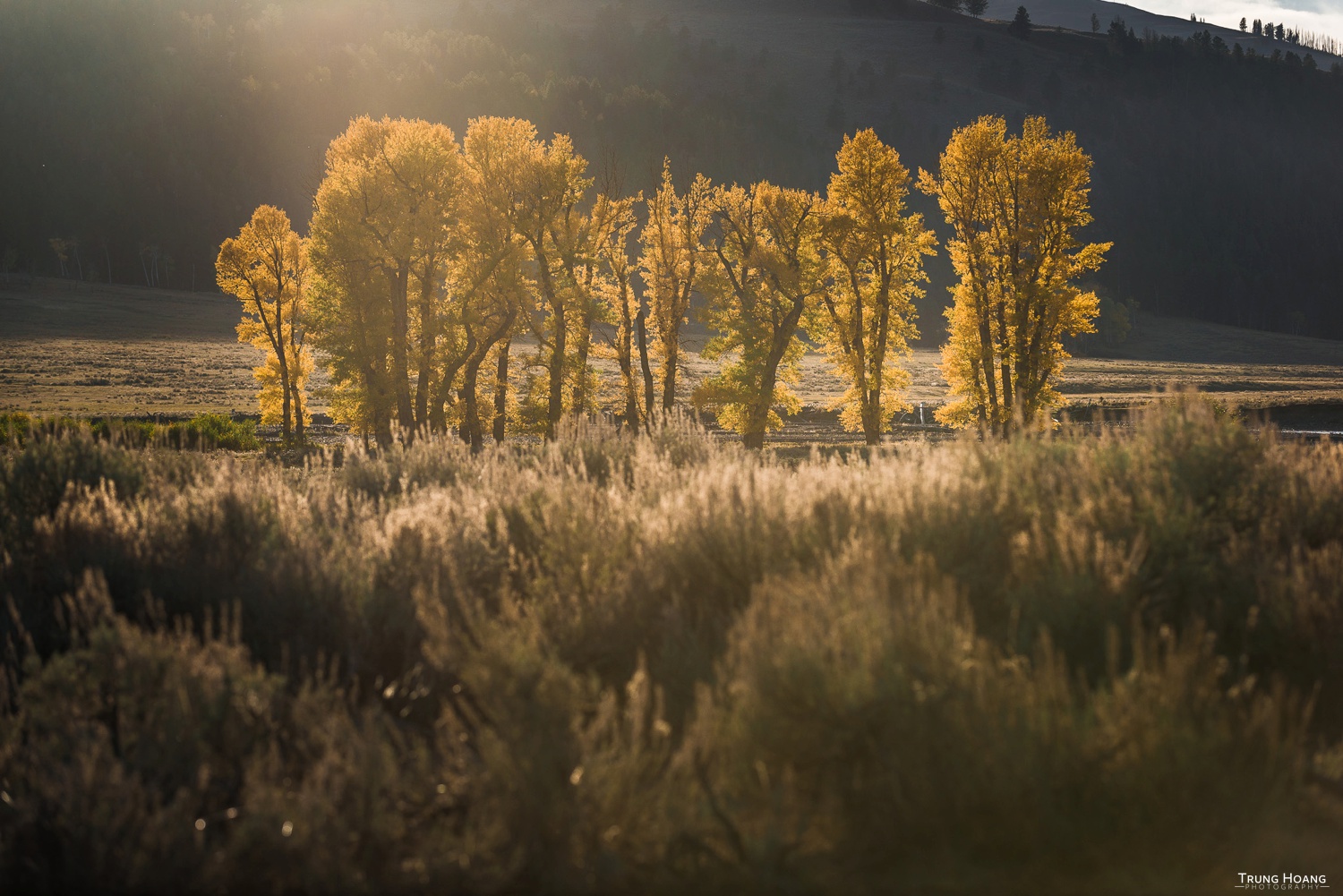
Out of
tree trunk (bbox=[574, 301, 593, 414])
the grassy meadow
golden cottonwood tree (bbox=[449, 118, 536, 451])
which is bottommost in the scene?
the grassy meadow

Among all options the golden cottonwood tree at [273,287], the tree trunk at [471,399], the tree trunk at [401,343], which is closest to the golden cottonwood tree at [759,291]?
the tree trunk at [471,399]

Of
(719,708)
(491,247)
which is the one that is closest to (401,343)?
(491,247)

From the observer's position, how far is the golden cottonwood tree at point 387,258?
112 feet

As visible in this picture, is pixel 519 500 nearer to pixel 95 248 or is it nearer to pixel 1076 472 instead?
pixel 1076 472

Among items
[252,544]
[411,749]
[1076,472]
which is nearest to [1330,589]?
[1076,472]

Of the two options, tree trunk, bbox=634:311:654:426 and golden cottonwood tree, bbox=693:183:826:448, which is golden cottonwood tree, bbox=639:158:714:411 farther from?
golden cottonwood tree, bbox=693:183:826:448

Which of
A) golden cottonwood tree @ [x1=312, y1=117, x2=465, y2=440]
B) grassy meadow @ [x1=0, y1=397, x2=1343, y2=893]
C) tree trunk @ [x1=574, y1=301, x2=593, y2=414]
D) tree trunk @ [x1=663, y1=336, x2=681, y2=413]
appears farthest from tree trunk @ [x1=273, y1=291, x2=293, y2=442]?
grassy meadow @ [x1=0, y1=397, x2=1343, y2=893]

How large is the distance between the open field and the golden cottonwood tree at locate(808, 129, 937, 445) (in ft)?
25.1

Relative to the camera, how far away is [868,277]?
41.4 m

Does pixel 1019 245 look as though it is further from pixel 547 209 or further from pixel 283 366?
pixel 283 366

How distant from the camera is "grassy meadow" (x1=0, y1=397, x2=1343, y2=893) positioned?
11.6 feet

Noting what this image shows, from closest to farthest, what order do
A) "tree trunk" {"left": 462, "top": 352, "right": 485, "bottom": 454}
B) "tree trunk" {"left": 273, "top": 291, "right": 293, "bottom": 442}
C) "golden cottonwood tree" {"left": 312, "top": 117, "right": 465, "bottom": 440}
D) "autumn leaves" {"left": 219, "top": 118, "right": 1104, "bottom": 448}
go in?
"golden cottonwood tree" {"left": 312, "top": 117, "right": 465, "bottom": 440}
"autumn leaves" {"left": 219, "top": 118, "right": 1104, "bottom": 448}
"tree trunk" {"left": 462, "top": 352, "right": 485, "bottom": 454}
"tree trunk" {"left": 273, "top": 291, "right": 293, "bottom": 442}

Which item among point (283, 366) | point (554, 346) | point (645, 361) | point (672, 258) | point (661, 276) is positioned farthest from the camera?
point (283, 366)

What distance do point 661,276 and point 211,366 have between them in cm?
5814
